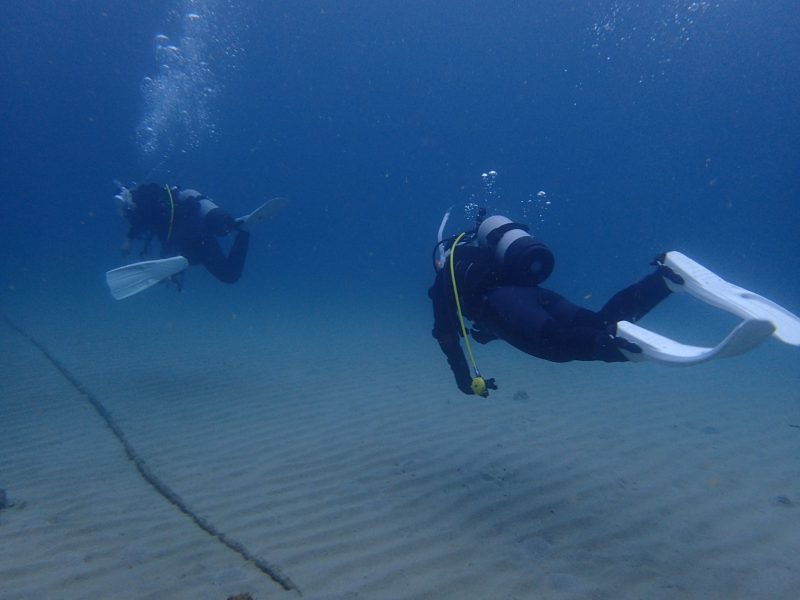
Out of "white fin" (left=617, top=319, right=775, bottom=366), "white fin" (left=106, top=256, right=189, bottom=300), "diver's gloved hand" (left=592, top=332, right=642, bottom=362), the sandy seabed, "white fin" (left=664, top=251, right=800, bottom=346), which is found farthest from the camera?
"white fin" (left=106, top=256, right=189, bottom=300)

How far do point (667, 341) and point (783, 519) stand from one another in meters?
2.45

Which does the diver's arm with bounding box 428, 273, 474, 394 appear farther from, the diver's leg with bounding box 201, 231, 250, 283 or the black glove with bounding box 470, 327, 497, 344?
the diver's leg with bounding box 201, 231, 250, 283

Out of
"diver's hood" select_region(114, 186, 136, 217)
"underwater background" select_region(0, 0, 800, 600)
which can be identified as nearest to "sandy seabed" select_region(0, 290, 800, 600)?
"underwater background" select_region(0, 0, 800, 600)

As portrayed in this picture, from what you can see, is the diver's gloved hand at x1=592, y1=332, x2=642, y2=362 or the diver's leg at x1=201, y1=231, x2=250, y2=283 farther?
the diver's leg at x1=201, y1=231, x2=250, y2=283

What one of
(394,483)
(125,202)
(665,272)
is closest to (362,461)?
(394,483)

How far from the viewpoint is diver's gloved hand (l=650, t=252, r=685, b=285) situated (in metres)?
3.90

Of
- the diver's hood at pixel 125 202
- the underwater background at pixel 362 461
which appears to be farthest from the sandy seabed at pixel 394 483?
the diver's hood at pixel 125 202

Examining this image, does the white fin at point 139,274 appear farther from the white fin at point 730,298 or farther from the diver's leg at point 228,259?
the white fin at point 730,298

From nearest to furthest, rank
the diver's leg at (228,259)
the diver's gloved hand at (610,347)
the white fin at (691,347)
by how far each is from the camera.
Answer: the white fin at (691,347)
the diver's gloved hand at (610,347)
the diver's leg at (228,259)

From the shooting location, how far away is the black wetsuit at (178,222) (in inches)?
340

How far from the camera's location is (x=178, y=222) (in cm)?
882

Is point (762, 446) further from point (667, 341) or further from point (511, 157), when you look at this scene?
point (511, 157)

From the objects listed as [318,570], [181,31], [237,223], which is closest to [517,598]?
[318,570]

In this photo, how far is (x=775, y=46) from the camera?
4228cm
